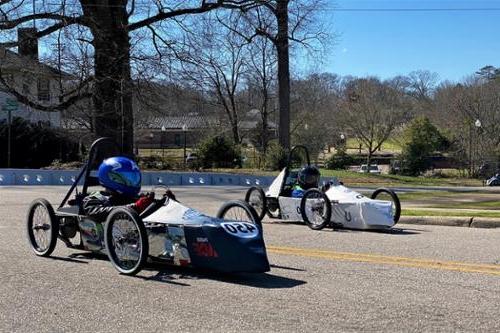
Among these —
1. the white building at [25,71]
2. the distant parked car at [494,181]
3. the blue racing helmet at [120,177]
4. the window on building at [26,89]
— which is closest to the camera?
the blue racing helmet at [120,177]

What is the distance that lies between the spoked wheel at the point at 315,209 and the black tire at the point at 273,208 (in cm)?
101

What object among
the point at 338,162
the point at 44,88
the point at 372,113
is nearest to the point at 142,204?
the point at 44,88

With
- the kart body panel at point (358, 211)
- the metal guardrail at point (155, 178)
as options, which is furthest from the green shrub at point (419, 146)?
the kart body panel at point (358, 211)

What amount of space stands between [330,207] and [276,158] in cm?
2520

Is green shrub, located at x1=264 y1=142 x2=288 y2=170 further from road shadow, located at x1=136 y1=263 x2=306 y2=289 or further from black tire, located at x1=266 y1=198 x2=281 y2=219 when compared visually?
road shadow, located at x1=136 y1=263 x2=306 y2=289

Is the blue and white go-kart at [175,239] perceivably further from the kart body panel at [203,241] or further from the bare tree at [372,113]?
the bare tree at [372,113]

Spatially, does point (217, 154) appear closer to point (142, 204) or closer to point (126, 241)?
point (142, 204)

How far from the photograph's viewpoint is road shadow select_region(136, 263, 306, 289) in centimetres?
A: 717

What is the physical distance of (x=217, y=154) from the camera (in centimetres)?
3966

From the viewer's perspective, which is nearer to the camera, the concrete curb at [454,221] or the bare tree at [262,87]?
the concrete curb at [454,221]

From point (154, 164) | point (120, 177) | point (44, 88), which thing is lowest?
point (120, 177)

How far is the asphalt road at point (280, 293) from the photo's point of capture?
563 centimetres

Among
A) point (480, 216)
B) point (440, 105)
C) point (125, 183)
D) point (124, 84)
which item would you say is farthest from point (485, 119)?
point (125, 183)

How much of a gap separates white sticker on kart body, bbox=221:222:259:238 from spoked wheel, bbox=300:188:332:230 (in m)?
4.66
